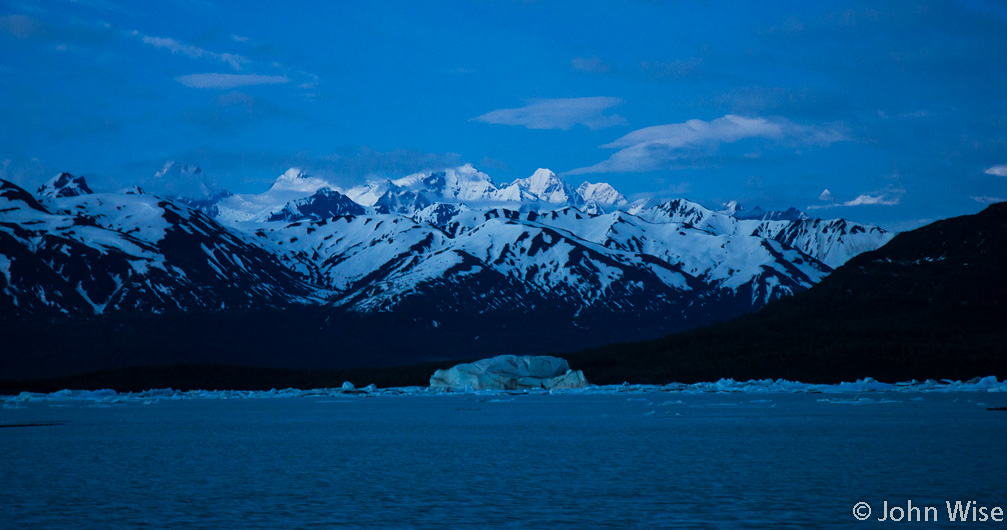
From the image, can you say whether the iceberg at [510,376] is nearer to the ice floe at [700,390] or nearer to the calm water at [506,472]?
the ice floe at [700,390]

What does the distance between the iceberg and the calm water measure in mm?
93580

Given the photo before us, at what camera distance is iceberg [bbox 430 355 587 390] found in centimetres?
16875

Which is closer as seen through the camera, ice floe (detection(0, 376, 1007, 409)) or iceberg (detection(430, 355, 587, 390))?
ice floe (detection(0, 376, 1007, 409))

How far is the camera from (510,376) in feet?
563

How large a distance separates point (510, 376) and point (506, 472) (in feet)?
431

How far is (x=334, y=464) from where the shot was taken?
44781 millimetres

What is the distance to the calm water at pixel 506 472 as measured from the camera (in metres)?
29.7

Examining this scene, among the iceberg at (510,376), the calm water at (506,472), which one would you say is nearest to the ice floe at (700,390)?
the iceberg at (510,376)

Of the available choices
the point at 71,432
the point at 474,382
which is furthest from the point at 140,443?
the point at 474,382

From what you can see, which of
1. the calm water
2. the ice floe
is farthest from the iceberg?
the calm water

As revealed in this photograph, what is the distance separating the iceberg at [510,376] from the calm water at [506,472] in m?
93.6

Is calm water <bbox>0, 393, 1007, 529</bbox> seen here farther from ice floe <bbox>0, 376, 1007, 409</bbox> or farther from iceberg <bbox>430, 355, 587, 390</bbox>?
iceberg <bbox>430, 355, 587, 390</bbox>

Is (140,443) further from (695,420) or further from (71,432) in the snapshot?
(695,420)

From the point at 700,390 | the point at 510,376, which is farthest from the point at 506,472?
the point at 510,376
